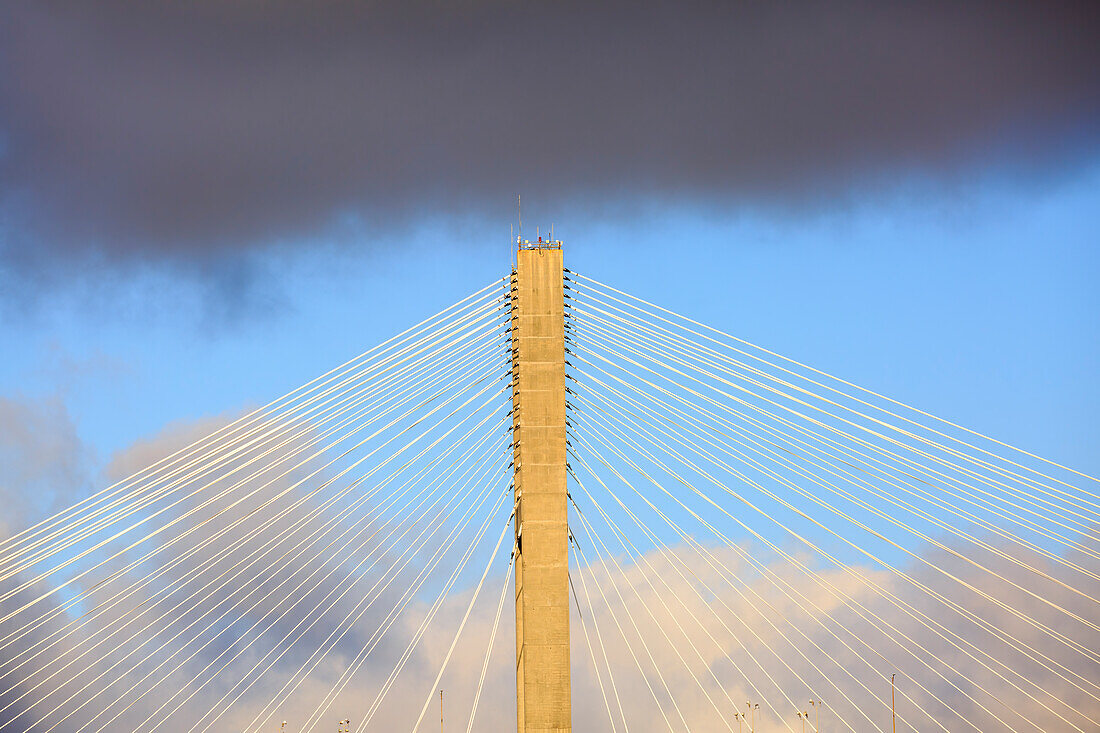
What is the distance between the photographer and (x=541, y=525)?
4575cm

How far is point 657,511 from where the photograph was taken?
149ft

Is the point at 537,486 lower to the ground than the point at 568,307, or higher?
lower

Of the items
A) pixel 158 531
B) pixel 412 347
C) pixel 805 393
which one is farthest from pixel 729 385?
pixel 158 531

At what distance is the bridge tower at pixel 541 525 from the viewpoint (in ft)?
150

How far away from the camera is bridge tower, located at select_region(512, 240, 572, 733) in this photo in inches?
1801

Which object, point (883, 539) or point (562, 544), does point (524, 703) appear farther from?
point (883, 539)

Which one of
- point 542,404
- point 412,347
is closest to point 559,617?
point 542,404

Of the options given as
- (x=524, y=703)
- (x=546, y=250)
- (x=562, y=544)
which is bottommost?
(x=524, y=703)

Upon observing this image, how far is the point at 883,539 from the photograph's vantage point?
44250 millimetres

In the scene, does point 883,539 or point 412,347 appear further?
point 412,347

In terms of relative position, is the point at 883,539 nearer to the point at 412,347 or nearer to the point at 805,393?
the point at 805,393

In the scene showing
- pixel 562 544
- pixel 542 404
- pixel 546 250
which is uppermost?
pixel 546 250

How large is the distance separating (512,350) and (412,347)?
3.31 m

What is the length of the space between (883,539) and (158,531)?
18.8 meters
